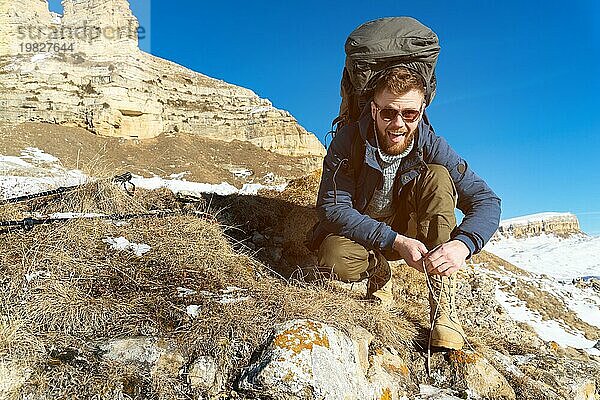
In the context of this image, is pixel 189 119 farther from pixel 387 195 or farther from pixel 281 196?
pixel 387 195

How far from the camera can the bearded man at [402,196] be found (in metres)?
2.61

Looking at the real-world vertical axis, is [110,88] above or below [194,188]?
above

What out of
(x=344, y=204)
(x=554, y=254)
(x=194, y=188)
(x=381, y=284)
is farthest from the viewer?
(x=554, y=254)

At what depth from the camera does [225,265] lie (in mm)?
3092

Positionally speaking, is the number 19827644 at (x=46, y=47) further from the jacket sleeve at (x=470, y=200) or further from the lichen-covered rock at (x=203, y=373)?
the lichen-covered rock at (x=203, y=373)

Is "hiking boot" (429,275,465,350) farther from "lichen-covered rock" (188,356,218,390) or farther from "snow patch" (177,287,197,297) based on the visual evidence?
"snow patch" (177,287,197,297)

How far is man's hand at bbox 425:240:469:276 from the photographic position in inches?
93.2

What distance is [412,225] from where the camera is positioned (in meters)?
3.03

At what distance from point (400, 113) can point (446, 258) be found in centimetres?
91

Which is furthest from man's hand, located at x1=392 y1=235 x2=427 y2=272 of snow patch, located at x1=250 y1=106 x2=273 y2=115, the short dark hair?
snow patch, located at x1=250 y1=106 x2=273 y2=115

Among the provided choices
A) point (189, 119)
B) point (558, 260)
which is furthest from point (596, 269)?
point (189, 119)

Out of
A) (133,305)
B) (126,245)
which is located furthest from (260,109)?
(133,305)

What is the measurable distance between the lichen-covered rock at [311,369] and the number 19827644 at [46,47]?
38.4 m

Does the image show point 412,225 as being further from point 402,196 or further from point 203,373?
point 203,373
